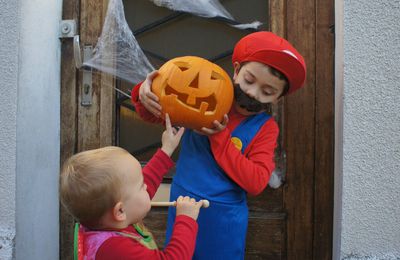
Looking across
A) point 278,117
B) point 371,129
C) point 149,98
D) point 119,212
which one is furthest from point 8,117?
point 371,129

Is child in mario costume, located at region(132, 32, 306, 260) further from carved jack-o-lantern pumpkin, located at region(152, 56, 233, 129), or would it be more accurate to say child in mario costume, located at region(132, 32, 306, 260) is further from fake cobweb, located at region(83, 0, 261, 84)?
fake cobweb, located at region(83, 0, 261, 84)

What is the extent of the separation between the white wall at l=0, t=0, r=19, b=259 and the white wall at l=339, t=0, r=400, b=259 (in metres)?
1.59

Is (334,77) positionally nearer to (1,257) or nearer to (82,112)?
(82,112)

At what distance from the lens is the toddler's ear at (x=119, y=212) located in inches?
49.3

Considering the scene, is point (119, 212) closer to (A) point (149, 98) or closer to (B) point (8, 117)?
(A) point (149, 98)

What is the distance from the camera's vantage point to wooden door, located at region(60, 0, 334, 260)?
7.21ft

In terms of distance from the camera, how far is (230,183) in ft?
5.51

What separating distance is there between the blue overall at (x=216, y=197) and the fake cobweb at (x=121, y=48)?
2.64 ft

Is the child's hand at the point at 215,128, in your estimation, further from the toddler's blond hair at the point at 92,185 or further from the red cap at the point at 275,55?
the toddler's blond hair at the point at 92,185

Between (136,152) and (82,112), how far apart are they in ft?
1.24

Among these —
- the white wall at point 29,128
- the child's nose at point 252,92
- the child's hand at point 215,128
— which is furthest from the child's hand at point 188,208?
the white wall at point 29,128

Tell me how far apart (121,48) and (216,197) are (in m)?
1.10

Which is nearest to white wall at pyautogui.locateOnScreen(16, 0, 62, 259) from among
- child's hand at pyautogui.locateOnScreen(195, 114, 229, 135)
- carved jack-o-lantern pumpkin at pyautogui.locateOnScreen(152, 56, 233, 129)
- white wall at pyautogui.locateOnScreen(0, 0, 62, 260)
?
white wall at pyautogui.locateOnScreen(0, 0, 62, 260)

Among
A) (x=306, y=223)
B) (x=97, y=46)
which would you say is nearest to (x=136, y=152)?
(x=97, y=46)
